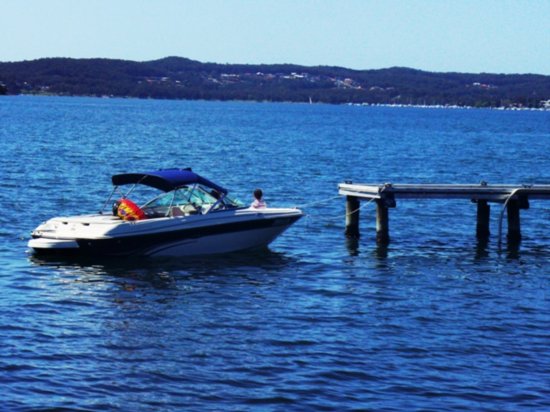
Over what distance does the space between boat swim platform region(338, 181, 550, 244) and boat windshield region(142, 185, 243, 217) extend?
13.5ft

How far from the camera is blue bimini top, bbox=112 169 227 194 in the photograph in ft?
85.5

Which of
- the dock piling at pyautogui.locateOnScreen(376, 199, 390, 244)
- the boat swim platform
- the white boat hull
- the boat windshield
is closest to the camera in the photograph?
the white boat hull

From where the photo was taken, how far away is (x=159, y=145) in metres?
81.9

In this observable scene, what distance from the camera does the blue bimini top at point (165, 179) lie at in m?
26.1

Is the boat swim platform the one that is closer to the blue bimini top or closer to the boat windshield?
the boat windshield

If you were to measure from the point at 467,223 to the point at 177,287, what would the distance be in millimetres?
14292

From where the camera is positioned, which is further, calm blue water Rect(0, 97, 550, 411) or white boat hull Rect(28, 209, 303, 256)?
white boat hull Rect(28, 209, 303, 256)

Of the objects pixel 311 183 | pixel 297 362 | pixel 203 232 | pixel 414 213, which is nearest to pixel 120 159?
pixel 311 183

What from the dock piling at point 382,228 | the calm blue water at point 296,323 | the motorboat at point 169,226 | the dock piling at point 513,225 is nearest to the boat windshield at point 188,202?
the motorboat at point 169,226

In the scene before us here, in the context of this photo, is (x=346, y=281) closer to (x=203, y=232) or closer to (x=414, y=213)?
(x=203, y=232)

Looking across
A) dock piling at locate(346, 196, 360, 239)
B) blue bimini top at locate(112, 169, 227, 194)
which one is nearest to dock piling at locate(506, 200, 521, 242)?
dock piling at locate(346, 196, 360, 239)

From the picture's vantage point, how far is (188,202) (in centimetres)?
2638

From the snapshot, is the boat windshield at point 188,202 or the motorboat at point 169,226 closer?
the motorboat at point 169,226

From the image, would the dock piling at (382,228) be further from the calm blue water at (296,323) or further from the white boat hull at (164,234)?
the white boat hull at (164,234)
